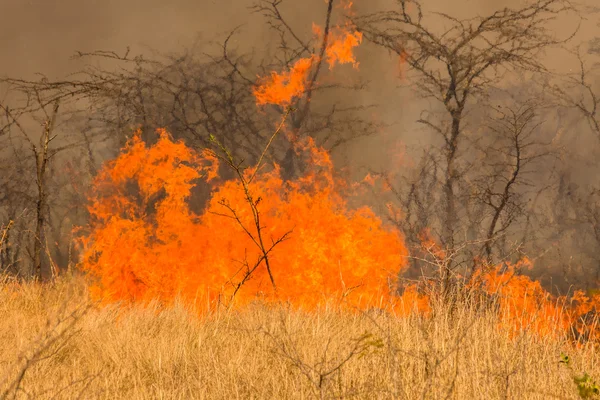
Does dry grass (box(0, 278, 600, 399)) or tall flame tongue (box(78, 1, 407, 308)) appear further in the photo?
tall flame tongue (box(78, 1, 407, 308))

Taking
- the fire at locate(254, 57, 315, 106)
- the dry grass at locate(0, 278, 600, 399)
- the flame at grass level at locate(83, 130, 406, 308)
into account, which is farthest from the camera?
the fire at locate(254, 57, 315, 106)

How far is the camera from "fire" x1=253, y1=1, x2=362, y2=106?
1881 centimetres

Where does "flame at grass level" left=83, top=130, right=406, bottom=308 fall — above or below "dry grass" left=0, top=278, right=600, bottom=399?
above

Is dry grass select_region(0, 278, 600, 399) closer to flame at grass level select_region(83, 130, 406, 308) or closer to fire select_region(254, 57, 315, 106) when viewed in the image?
flame at grass level select_region(83, 130, 406, 308)

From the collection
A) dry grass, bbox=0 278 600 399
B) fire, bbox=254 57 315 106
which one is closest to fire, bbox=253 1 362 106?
fire, bbox=254 57 315 106

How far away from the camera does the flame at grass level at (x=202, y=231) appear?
16609 mm

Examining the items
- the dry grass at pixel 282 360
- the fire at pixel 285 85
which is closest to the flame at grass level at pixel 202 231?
the fire at pixel 285 85

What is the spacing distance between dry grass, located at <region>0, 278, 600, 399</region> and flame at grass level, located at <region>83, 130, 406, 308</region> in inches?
387

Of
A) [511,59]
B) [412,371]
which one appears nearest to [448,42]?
[511,59]

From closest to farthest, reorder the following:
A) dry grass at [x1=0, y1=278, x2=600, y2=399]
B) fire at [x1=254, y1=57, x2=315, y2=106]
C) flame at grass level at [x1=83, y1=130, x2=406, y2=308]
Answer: dry grass at [x1=0, y1=278, x2=600, y2=399], flame at grass level at [x1=83, y1=130, x2=406, y2=308], fire at [x1=254, y1=57, x2=315, y2=106]

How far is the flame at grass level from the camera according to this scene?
16.6 m

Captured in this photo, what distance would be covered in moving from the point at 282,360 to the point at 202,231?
1234 cm

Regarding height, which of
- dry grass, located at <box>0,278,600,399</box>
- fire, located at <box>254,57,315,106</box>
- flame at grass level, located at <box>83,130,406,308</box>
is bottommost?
dry grass, located at <box>0,278,600,399</box>

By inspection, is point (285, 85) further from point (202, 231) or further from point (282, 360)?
point (282, 360)
